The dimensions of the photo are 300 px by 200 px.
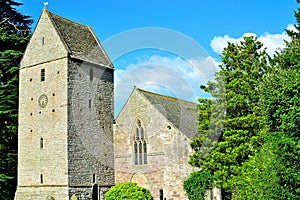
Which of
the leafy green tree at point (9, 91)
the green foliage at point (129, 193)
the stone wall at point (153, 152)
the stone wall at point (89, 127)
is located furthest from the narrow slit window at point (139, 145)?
the leafy green tree at point (9, 91)

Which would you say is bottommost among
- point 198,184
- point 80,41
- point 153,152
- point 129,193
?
point 129,193

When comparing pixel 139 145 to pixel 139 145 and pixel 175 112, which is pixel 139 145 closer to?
pixel 139 145

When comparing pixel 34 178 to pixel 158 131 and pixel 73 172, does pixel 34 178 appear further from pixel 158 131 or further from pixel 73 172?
pixel 158 131

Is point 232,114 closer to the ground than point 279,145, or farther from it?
farther from it

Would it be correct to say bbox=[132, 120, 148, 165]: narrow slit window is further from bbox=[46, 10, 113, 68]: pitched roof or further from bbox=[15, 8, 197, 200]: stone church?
bbox=[46, 10, 113, 68]: pitched roof

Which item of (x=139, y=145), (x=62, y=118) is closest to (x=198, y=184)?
(x=139, y=145)

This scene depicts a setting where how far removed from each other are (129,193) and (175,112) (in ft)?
28.9

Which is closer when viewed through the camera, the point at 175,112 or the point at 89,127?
the point at 89,127

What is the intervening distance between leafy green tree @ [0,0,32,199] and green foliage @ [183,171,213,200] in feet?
45.8

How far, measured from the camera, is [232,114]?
23891mm

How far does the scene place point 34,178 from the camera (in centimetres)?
3061

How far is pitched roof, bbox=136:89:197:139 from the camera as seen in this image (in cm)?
3114

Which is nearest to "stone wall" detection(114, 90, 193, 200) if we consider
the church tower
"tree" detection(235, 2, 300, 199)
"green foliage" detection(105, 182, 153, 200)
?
the church tower

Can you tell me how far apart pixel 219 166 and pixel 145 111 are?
10.2 meters
